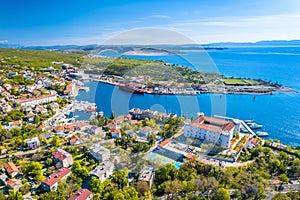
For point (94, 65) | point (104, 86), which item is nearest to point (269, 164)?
point (104, 86)

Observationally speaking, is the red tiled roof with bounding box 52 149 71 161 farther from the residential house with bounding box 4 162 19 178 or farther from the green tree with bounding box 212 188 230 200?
the green tree with bounding box 212 188 230 200

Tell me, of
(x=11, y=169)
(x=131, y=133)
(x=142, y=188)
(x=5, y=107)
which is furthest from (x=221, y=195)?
(x=5, y=107)

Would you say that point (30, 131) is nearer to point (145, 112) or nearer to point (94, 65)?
point (145, 112)

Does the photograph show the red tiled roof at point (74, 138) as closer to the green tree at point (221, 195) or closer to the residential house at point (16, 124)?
the residential house at point (16, 124)

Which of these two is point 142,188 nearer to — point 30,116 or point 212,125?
point 212,125

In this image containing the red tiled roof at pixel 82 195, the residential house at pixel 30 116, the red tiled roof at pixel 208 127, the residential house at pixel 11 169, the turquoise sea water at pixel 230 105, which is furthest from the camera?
the turquoise sea water at pixel 230 105

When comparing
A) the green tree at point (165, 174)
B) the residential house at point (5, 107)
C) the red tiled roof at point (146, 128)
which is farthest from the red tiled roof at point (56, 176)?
the residential house at point (5, 107)
